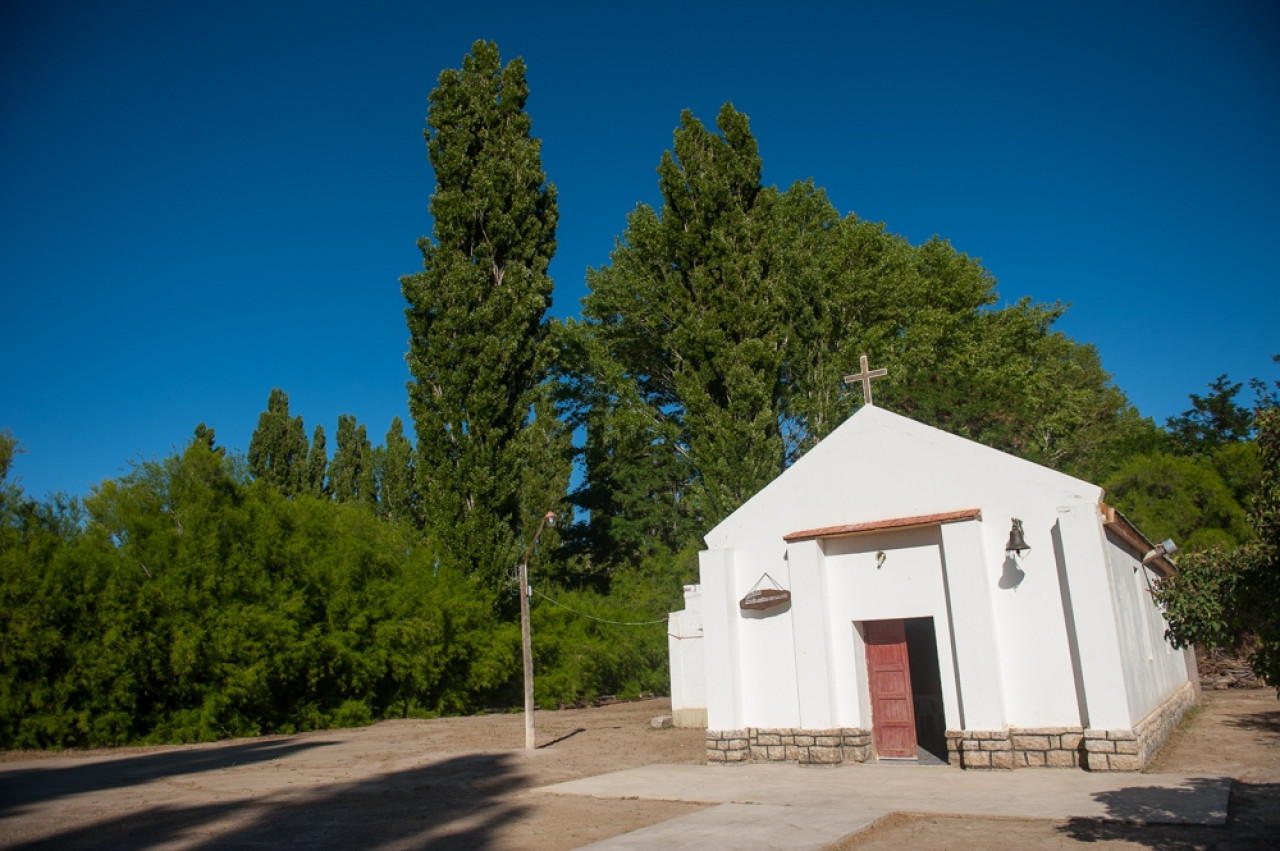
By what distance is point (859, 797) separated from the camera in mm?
9023

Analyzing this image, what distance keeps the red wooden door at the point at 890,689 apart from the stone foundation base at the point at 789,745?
317 millimetres

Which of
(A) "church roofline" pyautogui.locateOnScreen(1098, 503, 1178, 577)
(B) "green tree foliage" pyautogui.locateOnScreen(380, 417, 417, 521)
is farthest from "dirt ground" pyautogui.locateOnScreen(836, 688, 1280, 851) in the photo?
(B) "green tree foliage" pyautogui.locateOnScreen(380, 417, 417, 521)

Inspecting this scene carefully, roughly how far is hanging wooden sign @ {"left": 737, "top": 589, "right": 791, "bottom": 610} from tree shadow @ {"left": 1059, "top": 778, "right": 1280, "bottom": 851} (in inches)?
181

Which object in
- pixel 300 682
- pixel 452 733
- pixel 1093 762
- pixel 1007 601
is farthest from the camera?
pixel 300 682

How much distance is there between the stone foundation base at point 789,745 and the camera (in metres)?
11.3

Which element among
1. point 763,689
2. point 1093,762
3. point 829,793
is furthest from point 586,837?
point 1093,762

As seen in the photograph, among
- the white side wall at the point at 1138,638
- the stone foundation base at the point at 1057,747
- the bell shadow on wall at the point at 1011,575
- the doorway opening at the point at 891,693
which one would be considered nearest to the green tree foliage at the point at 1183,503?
the white side wall at the point at 1138,638

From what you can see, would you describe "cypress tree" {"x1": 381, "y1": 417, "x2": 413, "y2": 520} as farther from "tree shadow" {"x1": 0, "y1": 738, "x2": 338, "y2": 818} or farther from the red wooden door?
the red wooden door

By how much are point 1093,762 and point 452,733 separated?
45.7 ft

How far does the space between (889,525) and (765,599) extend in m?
2.11

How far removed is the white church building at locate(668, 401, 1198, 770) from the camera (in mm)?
10078

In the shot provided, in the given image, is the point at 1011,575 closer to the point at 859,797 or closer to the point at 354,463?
the point at 859,797

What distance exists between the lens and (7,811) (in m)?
10.0

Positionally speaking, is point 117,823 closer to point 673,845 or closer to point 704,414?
point 673,845
